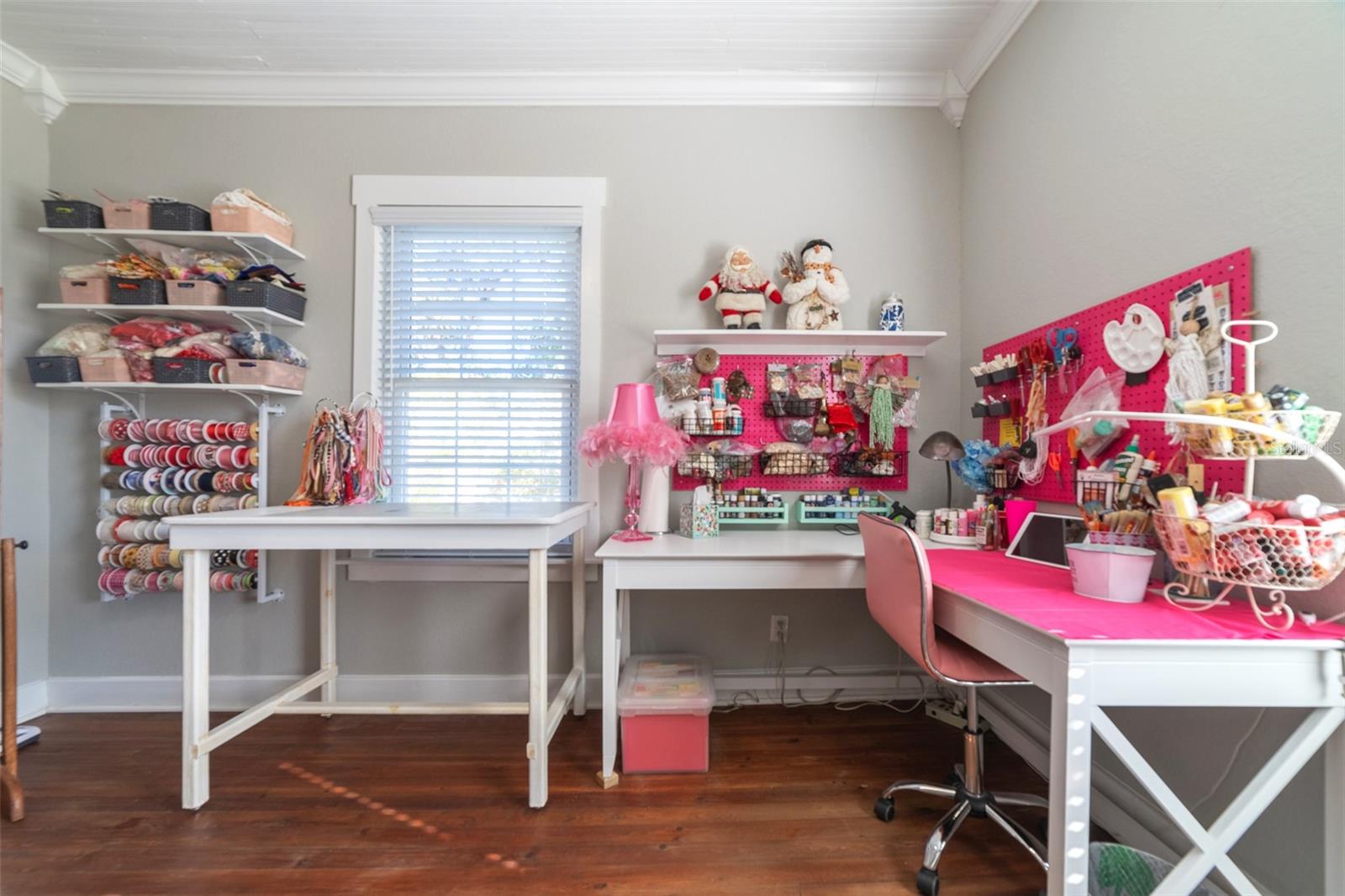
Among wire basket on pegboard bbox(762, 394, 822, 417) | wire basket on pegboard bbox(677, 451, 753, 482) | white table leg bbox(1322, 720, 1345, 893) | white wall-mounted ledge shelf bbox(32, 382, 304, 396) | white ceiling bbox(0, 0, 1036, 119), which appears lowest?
white table leg bbox(1322, 720, 1345, 893)

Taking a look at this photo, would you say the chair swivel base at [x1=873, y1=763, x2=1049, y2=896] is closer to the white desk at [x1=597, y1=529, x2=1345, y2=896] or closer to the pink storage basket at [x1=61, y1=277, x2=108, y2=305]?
the white desk at [x1=597, y1=529, x2=1345, y2=896]

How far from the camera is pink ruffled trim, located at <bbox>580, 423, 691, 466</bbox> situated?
6.34 feet

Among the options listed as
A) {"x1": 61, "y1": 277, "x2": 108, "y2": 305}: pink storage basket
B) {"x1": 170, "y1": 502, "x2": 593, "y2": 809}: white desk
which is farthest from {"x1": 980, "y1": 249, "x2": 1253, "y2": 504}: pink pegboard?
{"x1": 61, "y1": 277, "x2": 108, "y2": 305}: pink storage basket

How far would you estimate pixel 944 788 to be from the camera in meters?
1.52

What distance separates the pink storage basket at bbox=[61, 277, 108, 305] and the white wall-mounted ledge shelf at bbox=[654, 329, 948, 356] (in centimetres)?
226

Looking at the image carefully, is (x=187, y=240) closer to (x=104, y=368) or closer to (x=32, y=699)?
(x=104, y=368)

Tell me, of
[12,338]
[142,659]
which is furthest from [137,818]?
[12,338]

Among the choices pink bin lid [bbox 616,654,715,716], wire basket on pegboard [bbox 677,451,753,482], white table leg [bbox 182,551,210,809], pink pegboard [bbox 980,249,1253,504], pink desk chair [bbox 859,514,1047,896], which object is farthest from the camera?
wire basket on pegboard [bbox 677,451,753,482]

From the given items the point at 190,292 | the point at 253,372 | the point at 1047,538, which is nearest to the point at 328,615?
the point at 253,372

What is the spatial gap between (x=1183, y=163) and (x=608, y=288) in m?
1.89

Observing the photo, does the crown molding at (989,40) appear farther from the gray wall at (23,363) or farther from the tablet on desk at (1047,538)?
the gray wall at (23,363)

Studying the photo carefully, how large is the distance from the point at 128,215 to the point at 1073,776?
3.46 meters

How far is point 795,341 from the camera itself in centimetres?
224

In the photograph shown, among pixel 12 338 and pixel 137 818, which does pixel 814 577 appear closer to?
pixel 137 818
